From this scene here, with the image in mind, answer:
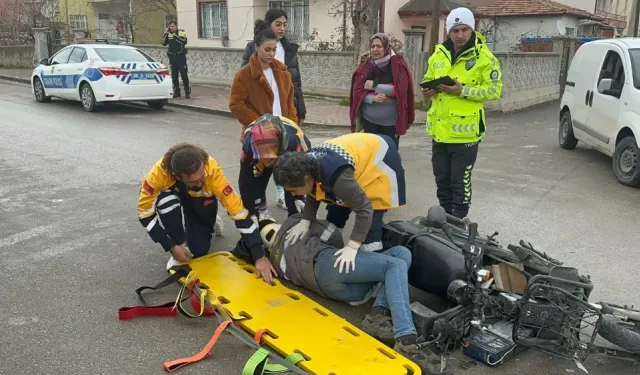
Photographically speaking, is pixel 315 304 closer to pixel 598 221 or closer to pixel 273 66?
pixel 273 66

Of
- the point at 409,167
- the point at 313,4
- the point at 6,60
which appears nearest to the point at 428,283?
the point at 409,167

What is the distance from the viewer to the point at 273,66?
526 centimetres

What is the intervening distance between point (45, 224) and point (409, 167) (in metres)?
4.85

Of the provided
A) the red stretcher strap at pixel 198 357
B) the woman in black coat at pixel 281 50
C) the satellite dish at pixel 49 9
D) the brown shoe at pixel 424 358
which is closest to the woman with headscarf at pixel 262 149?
the woman in black coat at pixel 281 50

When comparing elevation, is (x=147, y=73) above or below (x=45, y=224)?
above

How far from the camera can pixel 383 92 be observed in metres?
5.86

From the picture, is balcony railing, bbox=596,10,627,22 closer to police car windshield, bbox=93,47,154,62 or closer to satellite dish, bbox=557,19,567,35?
satellite dish, bbox=557,19,567,35

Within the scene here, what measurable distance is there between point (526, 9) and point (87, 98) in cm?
1847

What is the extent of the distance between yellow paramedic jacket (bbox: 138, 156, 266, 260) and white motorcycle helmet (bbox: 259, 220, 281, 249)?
30 centimetres

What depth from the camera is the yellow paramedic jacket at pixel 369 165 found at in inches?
141

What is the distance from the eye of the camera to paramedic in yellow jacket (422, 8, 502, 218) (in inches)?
184

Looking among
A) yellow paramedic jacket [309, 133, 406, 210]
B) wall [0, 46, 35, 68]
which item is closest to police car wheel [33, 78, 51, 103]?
wall [0, 46, 35, 68]

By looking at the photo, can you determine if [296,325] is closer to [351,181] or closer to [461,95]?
[351,181]

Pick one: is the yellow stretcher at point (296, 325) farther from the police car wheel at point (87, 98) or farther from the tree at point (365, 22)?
the police car wheel at point (87, 98)
